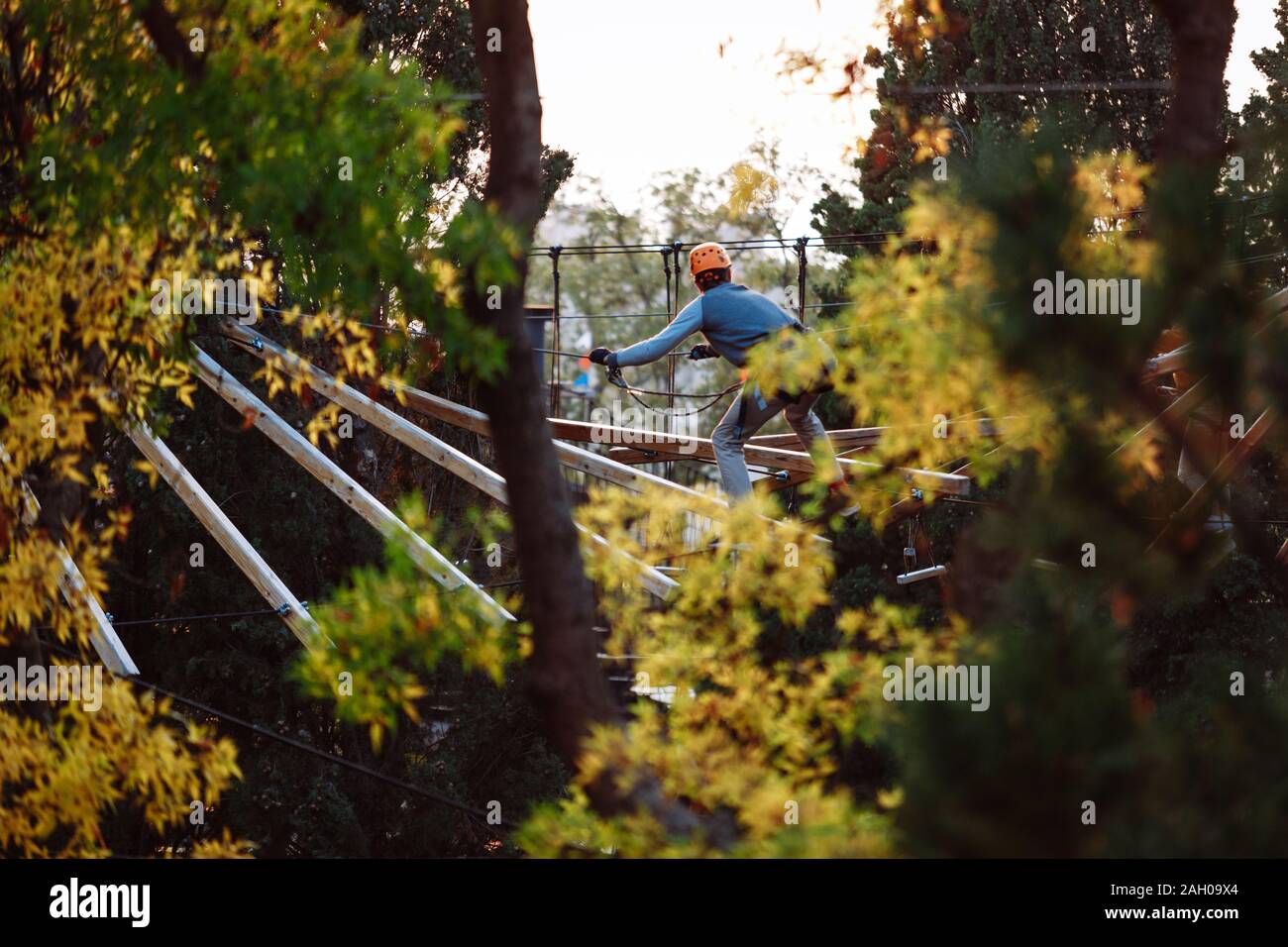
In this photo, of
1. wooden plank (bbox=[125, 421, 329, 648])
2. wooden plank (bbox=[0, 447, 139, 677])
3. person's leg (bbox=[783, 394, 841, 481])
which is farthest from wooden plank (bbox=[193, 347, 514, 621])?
person's leg (bbox=[783, 394, 841, 481])

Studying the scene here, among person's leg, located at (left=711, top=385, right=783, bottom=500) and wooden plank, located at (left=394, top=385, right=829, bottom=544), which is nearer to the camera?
wooden plank, located at (left=394, top=385, right=829, bottom=544)

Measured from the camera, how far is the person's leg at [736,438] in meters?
7.39

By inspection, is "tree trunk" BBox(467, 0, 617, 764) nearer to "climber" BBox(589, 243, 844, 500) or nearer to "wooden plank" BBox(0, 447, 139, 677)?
"wooden plank" BBox(0, 447, 139, 677)

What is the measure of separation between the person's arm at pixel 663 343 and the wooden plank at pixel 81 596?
257 centimetres

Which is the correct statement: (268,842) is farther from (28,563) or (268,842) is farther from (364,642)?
(364,642)

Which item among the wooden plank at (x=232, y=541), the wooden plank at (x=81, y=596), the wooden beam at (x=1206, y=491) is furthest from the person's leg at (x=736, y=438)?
the wooden beam at (x=1206, y=491)

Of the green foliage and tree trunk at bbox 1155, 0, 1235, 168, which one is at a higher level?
the green foliage

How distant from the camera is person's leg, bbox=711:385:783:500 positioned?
7.39 meters

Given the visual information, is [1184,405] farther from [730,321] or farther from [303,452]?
[303,452]

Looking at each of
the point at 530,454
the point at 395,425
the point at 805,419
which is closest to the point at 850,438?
the point at 805,419

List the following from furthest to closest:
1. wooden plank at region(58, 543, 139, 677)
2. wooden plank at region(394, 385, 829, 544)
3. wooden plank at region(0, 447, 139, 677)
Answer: wooden plank at region(58, 543, 139, 677) → wooden plank at region(0, 447, 139, 677) → wooden plank at region(394, 385, 829, 544)

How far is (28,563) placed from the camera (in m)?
5.76

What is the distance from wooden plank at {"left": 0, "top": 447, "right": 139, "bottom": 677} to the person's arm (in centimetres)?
Result: 257
